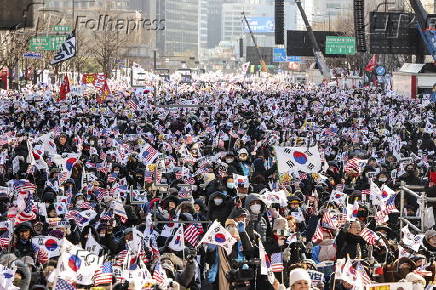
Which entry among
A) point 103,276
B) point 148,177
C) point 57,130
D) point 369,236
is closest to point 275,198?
point 369,236

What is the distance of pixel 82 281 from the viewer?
10.2 m

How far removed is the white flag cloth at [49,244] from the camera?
13172mm

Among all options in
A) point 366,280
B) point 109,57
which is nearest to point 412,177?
point 366,280

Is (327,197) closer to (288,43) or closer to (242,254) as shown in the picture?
(242,254)

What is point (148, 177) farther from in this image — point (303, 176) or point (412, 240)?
point (412, 240)

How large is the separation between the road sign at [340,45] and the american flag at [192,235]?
60767mm

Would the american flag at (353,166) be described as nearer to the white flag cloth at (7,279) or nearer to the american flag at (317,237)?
the american flag at (317,237)

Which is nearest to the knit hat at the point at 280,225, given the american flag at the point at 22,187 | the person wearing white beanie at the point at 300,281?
the person wearing white beanie at the point at 300,281

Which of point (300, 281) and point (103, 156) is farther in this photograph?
point (103, 156)

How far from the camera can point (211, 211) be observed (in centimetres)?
1543

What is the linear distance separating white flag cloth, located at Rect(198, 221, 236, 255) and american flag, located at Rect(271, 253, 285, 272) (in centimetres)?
45

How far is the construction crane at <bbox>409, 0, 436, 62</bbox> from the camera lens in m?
57.8

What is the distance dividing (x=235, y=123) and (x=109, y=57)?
2756 inches

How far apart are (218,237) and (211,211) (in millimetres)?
3314
